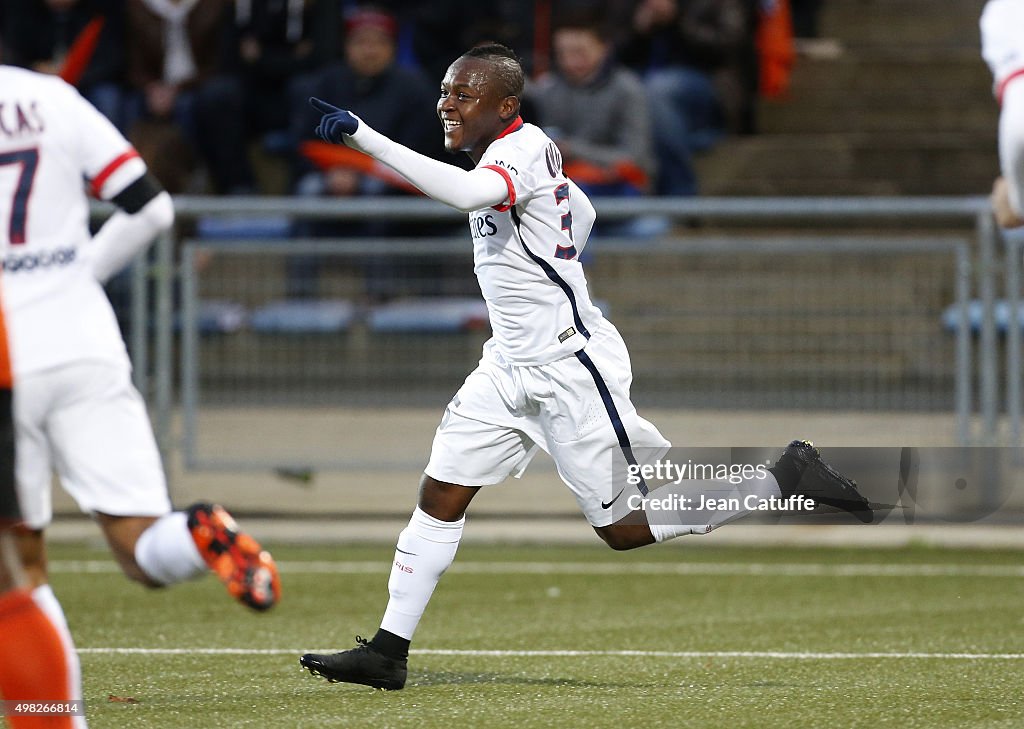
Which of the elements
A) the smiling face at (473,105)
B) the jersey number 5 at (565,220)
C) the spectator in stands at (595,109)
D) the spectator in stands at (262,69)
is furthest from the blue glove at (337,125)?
the spectator in stands at (262,69)

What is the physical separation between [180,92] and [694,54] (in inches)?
162

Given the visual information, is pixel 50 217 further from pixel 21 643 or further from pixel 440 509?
pixel 440 509

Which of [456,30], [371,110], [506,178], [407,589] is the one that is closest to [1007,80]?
[506,178]

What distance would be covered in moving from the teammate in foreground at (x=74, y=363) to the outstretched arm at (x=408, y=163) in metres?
0.81

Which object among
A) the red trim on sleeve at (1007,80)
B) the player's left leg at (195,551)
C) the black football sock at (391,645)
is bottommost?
the black football sock at (391,645)

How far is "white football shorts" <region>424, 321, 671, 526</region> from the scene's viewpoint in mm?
6020

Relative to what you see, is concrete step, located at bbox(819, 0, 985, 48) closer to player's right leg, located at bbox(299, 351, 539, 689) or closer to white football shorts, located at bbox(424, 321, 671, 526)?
white football shorts, located at bbox(424, 321, 671, 526)

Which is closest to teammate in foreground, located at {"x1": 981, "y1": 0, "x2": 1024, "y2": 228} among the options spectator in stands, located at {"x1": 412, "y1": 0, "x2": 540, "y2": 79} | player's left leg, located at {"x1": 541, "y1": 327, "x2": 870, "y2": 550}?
player's left leg, located at {"x1": 541, "y1": 327, "x2": 870, "y2": 550}

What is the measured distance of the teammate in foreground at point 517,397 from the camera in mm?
5977

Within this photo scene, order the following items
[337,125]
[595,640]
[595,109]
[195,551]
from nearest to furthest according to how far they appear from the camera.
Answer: [195,551], [337,125], [595,640], [595,109]

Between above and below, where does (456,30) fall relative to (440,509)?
above

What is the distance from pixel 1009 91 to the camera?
4.42 metres

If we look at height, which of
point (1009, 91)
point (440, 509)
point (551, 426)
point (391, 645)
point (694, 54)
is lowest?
point (391, 645)

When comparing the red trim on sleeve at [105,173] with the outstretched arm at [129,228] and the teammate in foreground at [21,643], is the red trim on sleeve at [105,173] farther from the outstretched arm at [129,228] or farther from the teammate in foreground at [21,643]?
the teammate in foreground at [21,643]
